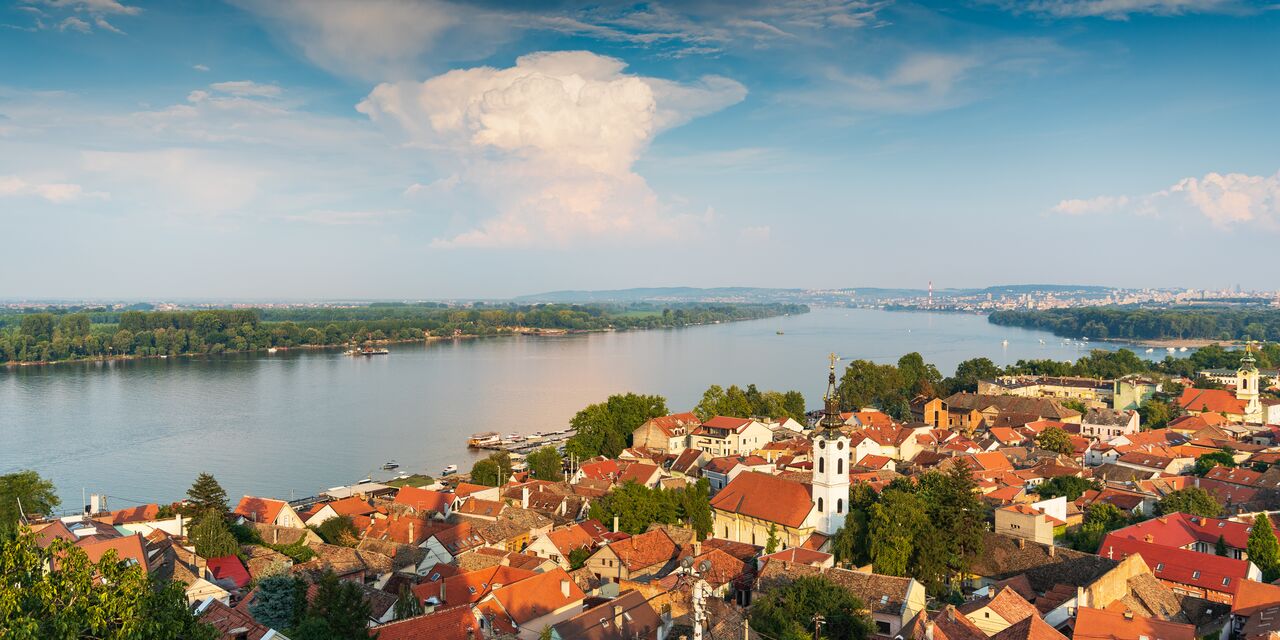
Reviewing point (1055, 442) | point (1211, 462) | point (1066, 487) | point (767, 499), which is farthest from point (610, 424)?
point (1211, 462)

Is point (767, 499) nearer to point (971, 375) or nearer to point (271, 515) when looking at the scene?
point (271, 515)

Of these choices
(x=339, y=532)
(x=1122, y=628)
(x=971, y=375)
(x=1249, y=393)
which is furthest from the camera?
(x=971, y=375)

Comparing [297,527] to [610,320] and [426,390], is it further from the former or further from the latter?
[610,320]

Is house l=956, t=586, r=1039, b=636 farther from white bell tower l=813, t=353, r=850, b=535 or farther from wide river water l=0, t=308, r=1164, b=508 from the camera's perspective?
wide river water l=0, t=308, r=1164, b=508

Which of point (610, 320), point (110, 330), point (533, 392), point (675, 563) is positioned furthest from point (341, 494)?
point (610, 320)


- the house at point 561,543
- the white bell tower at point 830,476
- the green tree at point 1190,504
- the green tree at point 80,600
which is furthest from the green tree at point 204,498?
the green tree at point 1190,504

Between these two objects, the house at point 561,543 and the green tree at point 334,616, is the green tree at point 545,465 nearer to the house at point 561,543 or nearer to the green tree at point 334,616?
the house at point 561,543
